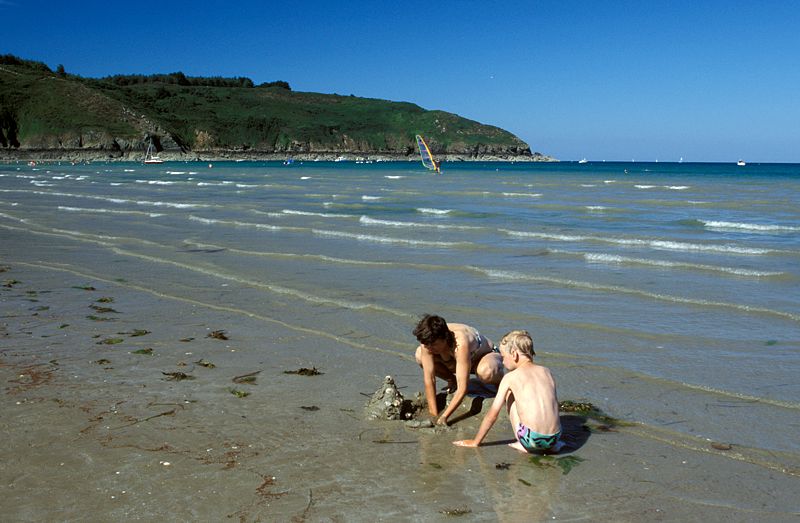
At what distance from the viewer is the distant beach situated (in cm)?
461

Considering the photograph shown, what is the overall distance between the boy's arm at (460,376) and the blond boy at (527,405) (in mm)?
416

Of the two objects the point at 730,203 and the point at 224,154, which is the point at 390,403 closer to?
the point at 730,203

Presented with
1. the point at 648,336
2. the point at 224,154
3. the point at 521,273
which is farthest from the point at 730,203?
the point at 224,154

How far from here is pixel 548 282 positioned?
12555 millimetres

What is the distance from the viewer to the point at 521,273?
531 inches

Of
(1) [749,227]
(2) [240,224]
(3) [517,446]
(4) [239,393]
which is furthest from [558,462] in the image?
(1) [749,227]

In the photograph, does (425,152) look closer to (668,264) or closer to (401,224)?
(401,224)

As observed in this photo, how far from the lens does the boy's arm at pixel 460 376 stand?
5.92 m

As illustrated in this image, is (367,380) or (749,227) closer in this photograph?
(367,380)

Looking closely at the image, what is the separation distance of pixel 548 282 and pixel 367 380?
20.3 ft

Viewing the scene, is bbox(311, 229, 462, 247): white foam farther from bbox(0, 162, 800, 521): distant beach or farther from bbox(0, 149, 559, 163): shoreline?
bbox(0, 149, 559, 163): shoreline

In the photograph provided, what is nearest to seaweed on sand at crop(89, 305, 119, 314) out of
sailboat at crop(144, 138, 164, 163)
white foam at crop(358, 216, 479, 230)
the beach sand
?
the beach sand

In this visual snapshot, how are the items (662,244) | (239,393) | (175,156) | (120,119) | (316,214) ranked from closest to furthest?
(239,393) → (662,244) → (316,214) → (175,156) → (120,119)

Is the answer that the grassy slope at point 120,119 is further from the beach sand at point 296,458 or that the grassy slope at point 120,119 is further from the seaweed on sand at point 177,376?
the beach sand at point 296,458
